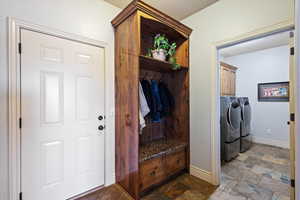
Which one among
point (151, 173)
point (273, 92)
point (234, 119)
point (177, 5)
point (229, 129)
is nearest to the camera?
point (151, 173)

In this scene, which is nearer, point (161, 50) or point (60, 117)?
point (60, 117)

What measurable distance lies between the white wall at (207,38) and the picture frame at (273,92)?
117 inches

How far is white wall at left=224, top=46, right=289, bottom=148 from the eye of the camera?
3.65 meters

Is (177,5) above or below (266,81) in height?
above

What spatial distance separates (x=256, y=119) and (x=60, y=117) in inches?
192

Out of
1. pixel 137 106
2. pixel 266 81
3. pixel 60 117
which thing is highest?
pixel 266 81

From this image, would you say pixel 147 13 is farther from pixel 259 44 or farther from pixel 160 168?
pixel 259 44

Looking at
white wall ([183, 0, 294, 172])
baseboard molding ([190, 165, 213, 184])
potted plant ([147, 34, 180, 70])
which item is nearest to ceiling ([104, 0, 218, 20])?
white wall ([183, 0, 294, 172])

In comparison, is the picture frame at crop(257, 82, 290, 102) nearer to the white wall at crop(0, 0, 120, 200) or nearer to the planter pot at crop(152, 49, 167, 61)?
the planter pot at crop(152, 49, 167, 61)

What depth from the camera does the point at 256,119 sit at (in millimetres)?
4105

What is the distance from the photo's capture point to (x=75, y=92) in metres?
1.76

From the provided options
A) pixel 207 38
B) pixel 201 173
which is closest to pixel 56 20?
pixel 207 38

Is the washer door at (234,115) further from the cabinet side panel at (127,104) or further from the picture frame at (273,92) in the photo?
the cabinet side panel at (127,104)

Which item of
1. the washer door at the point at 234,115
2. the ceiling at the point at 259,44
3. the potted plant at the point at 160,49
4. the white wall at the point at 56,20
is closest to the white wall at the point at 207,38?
the potted plant at the point at 160,49
